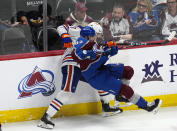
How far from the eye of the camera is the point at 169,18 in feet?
13.0

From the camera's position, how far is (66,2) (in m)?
3.71

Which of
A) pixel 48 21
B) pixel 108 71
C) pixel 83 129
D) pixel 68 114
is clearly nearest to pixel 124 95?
pixel 108 71

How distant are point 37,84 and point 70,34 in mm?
568

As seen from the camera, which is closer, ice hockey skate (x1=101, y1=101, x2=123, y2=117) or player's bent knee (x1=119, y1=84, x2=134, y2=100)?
player's bent knee (x1=119, y1=84, x2=134, y2=100)

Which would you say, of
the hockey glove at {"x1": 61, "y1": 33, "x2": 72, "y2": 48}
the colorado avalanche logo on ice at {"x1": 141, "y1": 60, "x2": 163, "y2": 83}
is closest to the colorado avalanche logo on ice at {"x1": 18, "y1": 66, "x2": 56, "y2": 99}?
the hockey glove at {"x1": 61, "y1": 33, "x2": 72, "y2": 48}

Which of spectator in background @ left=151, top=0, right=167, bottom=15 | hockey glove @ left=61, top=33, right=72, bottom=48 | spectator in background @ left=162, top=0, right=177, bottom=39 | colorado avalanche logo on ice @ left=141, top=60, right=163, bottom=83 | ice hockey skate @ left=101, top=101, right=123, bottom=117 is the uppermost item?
spectator in background @ left=151, top=0, right=167, bottom=15

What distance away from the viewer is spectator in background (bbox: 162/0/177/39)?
12.9 feet

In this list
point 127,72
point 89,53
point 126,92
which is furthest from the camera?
point 127,72

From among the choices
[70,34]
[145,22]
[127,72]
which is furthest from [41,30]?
[145,22]

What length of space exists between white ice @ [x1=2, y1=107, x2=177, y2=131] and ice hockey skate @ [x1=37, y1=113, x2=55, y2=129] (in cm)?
4

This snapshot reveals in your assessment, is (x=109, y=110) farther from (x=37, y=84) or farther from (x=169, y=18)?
(x=169, y=18)

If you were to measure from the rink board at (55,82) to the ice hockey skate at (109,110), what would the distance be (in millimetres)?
109

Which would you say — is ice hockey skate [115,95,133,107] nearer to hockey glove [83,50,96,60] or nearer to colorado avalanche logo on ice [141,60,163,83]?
colorado avalanche logo on ice [141,60,163,83]

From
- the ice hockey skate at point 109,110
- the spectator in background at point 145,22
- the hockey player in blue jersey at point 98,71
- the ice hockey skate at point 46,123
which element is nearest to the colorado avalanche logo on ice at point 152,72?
the spectator in background at point 145,22
